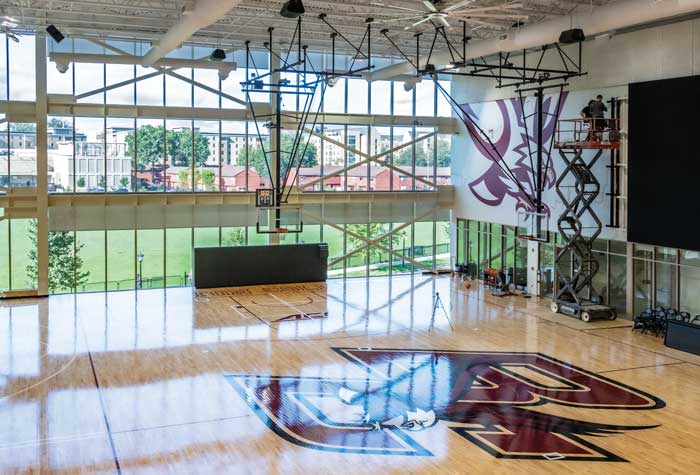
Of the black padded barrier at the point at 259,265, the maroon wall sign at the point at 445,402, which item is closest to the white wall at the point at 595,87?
the black padded barrier at the point at 259,265

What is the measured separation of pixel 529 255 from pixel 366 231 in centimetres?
669

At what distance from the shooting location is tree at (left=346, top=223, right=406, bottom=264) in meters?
28.2

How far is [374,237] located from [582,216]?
30.0ft

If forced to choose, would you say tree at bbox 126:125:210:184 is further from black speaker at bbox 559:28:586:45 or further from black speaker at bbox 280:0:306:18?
black speaker at bbox 559:28:586:45

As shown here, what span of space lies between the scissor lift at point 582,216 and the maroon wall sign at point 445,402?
4.90 metres

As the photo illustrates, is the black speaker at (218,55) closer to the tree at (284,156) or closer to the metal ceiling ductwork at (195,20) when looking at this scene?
the metal ceiling ductwork at (195,20)

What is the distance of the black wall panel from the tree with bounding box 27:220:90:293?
17.8 meters

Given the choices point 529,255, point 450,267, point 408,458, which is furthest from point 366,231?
point 408,458

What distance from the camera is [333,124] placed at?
27516 millimetres

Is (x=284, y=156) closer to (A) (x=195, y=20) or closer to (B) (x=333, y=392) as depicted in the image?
(A) (x=195, y=20)

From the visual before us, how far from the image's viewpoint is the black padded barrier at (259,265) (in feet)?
79.2

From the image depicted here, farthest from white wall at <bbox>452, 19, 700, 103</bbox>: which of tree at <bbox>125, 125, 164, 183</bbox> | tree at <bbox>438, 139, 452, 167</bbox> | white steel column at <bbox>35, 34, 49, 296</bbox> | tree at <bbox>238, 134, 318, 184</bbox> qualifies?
white steel column at <bbox>35, 34, 49, 296</bbox>

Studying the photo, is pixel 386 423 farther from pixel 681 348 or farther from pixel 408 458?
pixel 681 348

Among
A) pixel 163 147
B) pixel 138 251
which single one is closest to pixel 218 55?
pixel 163 147
